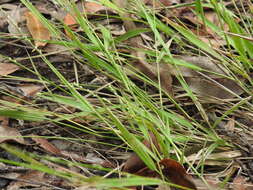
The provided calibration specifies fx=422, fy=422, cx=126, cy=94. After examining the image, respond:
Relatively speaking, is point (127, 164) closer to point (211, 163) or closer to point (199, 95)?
point (211, 163)

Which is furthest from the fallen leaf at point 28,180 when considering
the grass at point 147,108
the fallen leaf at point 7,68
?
the fallen leaf at point 7,68

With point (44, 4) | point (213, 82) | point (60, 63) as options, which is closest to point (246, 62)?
point (213, 82)

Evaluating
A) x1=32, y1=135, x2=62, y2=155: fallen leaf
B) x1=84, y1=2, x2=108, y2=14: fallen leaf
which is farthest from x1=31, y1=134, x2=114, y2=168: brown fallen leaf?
x1=84, y1=2, x2=108, y2=14: fallen leaf

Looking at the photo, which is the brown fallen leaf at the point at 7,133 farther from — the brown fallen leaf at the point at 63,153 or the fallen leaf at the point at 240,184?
the fallen leaf at the point at 240,184

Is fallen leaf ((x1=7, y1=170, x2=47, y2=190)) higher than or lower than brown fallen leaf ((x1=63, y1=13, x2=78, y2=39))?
lower

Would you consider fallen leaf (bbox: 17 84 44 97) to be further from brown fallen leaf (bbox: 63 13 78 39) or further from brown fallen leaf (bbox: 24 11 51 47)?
brown fallen leaf (bbox: 63 13 78 39)
